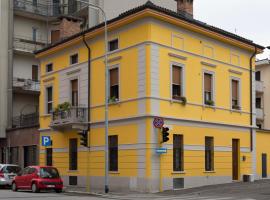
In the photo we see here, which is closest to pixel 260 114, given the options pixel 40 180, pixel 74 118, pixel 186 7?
pixel 186 7

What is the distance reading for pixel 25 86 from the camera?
4628 centimetres

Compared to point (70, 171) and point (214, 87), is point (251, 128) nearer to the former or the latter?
point (214, 87)

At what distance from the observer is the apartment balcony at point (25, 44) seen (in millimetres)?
46709

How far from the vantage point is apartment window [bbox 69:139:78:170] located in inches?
1305

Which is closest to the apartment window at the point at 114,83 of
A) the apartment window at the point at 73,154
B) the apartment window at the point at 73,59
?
the apartment window at the point at 73,59

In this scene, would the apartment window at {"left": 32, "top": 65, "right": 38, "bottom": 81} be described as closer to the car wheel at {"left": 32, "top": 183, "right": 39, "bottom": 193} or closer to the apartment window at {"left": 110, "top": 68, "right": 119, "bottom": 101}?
the apartment window at {"left": 110, "top": 68, "right": 119, "bottom": 101}

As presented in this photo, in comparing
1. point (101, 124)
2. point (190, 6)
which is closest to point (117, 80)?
point (101, 124)

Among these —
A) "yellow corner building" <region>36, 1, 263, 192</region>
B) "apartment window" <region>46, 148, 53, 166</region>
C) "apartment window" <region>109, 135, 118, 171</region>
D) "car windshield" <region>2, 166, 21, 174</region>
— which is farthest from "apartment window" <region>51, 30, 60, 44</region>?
"apartment window" <region>109, 135, 118, 171</region>

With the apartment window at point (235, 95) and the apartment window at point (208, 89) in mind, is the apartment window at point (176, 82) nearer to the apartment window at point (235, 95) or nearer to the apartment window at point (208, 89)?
the apartment window at point (208, 89)

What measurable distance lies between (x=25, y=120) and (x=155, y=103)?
20266mm

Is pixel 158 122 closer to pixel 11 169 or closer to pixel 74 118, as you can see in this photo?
pixel 74 118

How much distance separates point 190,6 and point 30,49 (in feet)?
58.4

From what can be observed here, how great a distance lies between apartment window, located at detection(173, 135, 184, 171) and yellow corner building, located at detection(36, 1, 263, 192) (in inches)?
2.3

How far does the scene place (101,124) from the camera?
1208 inches
